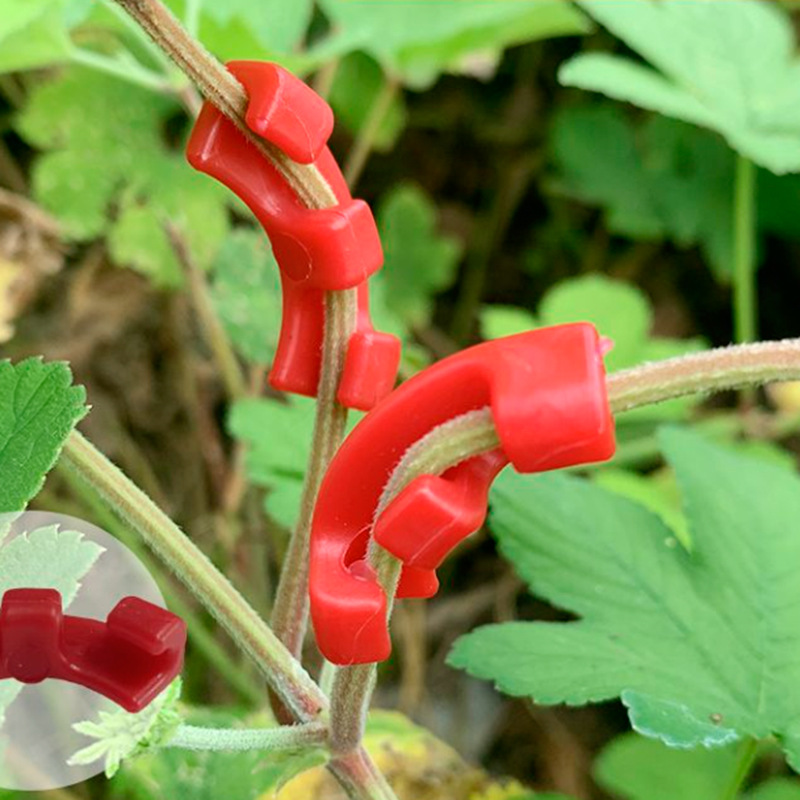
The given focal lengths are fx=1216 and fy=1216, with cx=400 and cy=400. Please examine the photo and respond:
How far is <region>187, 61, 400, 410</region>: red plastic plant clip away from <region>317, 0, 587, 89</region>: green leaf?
2.56 feet

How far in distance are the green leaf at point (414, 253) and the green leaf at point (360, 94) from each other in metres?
0.10

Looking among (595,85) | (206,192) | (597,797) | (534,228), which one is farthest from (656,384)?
(534,228)

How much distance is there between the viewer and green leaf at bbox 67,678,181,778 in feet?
1.90

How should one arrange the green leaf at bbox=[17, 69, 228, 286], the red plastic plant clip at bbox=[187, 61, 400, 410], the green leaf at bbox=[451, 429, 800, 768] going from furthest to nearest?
1. the green leaf at bbox=[17, 69, 228, 286]
2. the green leaf at bbox=[451, 429, 800, 768]
3. the red plastic plant clip at bbox=[187, 61, 400, 410]

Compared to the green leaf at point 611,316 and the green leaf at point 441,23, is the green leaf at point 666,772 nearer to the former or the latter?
the green leaf at point 611,316

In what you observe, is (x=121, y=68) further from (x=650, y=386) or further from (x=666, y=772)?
(x=666, y=772)

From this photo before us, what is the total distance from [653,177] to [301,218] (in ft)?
4.75

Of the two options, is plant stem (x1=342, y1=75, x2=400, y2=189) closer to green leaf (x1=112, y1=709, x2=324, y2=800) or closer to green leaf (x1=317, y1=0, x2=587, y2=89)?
green leaf (x1=317, y1=0, x2=587, y2=89)

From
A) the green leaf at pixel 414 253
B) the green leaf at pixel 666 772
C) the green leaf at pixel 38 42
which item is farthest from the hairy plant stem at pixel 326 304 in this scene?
the green leaf at pixel 414 253

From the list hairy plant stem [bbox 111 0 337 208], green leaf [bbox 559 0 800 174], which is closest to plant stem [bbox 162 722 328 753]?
hairy plant stem [bbox 111 0 337 208]

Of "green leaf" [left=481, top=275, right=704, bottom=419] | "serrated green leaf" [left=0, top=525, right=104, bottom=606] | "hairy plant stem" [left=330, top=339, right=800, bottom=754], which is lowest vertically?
"green leaf" [left=481, top=275, right=704, bottom=419]

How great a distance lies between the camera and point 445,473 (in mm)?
519

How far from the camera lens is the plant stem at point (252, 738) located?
605mm

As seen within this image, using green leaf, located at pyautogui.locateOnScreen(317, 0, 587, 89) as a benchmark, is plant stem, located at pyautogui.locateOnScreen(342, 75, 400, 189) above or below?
below
